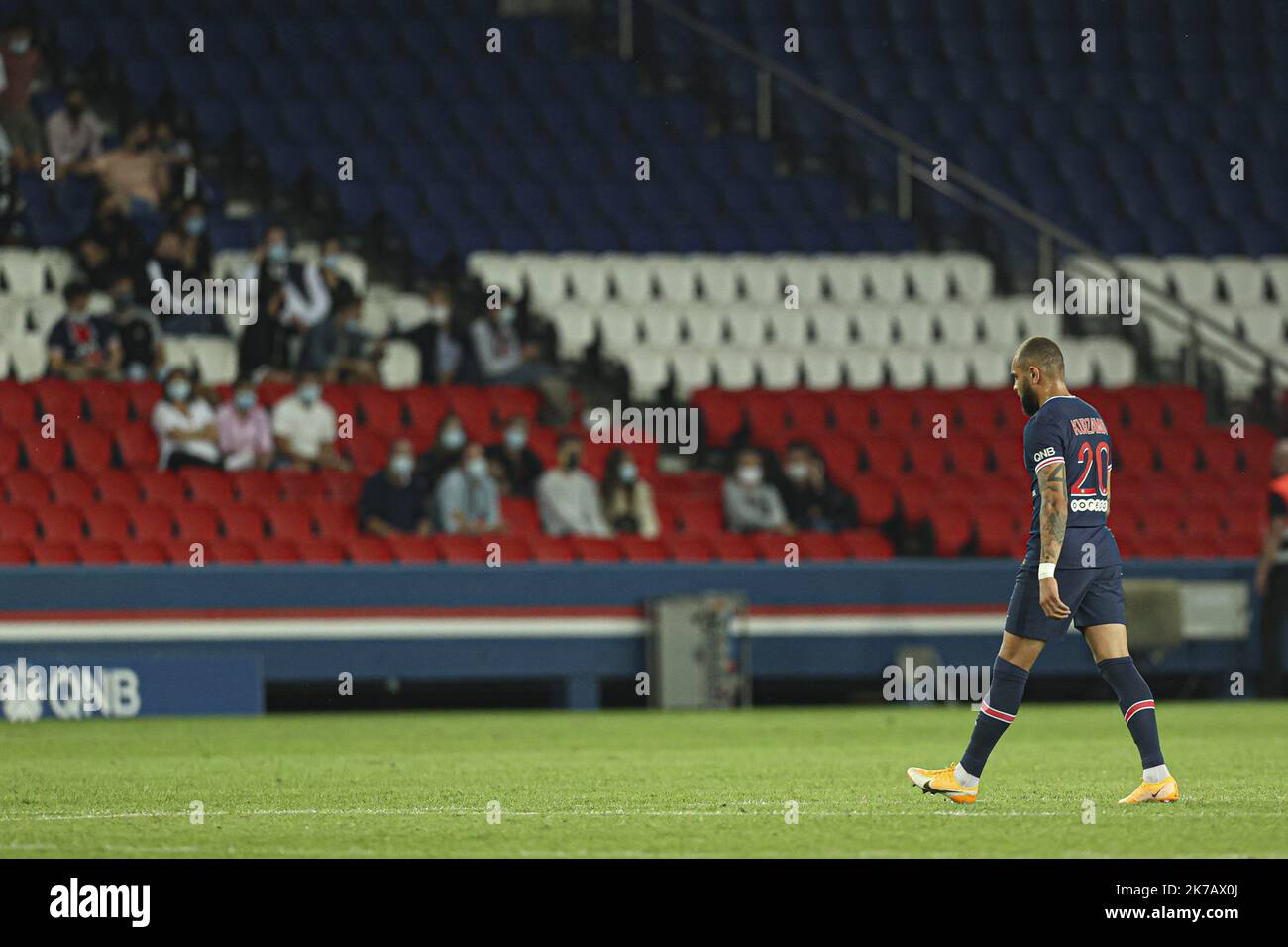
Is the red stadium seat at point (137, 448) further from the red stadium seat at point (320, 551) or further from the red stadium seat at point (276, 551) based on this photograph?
the red stadium seat at point (320, 551)

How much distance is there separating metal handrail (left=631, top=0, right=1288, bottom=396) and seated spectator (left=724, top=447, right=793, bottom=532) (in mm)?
4189

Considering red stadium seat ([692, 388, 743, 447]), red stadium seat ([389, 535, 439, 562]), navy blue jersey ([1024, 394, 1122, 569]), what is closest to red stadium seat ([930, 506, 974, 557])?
red stadium seat ([692, 388, 743, 447])

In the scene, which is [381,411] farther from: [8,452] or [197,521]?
[8,452]

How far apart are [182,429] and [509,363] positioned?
10.4 feet

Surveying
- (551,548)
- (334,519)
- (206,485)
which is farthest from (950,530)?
(206,485)

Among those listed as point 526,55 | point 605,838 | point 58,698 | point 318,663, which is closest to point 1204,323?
point 526,55

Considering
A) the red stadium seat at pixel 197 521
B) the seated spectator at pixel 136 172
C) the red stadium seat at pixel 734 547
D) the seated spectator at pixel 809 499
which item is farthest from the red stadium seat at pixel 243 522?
the seated spectator at pixel 809 499

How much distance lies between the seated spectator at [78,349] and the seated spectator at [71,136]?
230cm

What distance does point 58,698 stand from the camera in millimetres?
14305

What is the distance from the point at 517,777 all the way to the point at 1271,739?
4800mm

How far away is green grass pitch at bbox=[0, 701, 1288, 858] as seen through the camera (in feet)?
23.0

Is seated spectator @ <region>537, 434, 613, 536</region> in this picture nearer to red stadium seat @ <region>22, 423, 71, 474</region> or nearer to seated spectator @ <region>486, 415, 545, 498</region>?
seated spectator @ <region>486, 415, 545, 498</region>

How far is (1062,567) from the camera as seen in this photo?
7859mm
